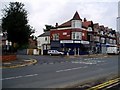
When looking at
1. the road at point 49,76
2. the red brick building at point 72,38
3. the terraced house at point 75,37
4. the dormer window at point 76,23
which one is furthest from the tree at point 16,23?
the dormer window at point 76,23

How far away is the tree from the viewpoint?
38312mm

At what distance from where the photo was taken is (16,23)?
38.2 meters

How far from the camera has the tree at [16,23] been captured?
38.3m

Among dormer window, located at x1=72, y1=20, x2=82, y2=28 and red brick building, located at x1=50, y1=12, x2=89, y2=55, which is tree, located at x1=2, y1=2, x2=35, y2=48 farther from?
dormer window, located at x1=72, y1=20, x2=82, y2=28

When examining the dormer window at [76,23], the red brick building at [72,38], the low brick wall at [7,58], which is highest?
the dormer window at [76,23]

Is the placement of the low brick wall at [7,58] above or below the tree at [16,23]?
below

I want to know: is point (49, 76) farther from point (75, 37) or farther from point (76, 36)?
point (76, 36)

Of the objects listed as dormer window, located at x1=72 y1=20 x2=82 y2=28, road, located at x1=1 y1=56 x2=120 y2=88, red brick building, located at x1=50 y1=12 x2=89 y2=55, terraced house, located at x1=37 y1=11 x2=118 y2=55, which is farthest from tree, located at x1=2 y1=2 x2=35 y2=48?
dormer window, located at x1=72 y1=20 x2=82 y2=28

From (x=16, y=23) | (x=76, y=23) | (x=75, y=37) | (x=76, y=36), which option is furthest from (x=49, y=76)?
Answer: (x=76, y=23)

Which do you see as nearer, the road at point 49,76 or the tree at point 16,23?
the road at point 49,76

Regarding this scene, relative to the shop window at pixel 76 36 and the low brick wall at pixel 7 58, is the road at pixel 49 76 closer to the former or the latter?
the low brick wall at pixel 7 58

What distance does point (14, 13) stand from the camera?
39031 mm

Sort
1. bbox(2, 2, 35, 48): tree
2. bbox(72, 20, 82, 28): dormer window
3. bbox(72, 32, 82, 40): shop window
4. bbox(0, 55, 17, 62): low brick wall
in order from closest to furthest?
bbox(0, 55, 17, 62): low brick wall, bbox(2, 2, 35, 48): tree, bbox(72, 32, 82, 40): shop window, bbox(72, 20, 82, 28): dormer window

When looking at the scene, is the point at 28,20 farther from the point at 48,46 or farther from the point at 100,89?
the point at 48,46
